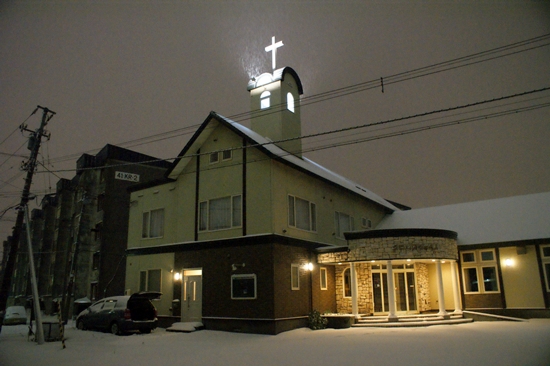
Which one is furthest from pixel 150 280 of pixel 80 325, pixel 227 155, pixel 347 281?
pixel 347 281

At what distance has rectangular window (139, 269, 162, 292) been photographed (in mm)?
21062

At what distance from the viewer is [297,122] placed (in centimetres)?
2408

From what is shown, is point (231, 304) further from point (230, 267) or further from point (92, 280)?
point (92, 280)

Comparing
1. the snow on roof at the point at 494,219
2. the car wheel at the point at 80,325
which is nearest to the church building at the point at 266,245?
the snow on roof at the point at 494,219

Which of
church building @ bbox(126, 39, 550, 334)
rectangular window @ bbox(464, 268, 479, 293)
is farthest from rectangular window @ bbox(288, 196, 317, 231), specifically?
rectangular window @ bbox(464, 268, 479, 293)

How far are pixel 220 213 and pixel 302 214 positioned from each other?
373 cm

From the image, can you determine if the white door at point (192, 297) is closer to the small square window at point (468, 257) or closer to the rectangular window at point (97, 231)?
the small square window at point (468, 257)

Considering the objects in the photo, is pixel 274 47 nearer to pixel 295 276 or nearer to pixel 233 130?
pixel 233 130

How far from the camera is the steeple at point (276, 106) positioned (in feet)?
74.9

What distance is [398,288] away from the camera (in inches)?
796

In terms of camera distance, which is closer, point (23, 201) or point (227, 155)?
point (23, 201)

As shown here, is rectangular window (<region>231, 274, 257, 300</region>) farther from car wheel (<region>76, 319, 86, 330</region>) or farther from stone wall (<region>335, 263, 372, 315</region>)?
car wheel (<region>76, 319, 86, 330</region>)

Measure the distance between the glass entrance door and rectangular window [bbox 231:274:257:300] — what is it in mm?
6076

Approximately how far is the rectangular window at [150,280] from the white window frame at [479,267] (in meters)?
14.8
